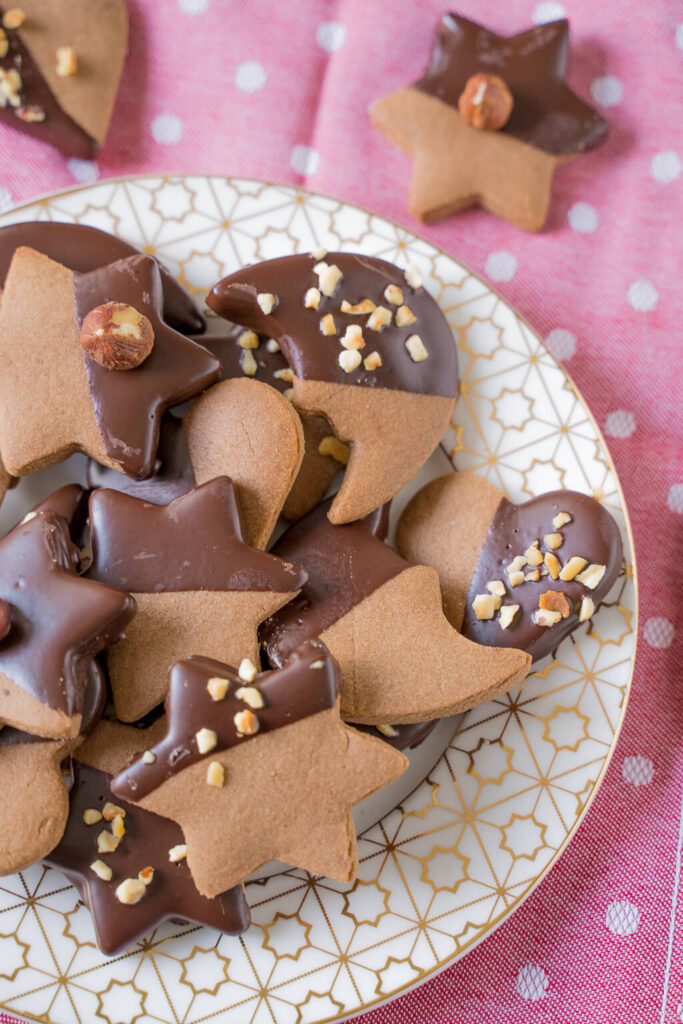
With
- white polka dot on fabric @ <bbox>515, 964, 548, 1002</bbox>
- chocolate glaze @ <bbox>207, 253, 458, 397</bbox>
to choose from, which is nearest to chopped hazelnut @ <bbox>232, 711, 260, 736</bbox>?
chocolate glaze @ <bbox>207, 253, 458, 397</bbox>

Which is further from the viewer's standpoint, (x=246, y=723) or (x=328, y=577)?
(x=328, y=577)

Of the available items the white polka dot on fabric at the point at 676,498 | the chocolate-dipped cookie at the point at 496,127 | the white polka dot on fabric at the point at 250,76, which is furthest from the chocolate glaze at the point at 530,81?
the white polka dot on fabric at the point at 676,498

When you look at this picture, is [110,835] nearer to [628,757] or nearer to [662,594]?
[628,757]

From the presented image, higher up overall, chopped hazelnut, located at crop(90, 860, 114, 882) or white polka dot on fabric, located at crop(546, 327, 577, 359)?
white polka dot on fabric, located at crop(546, 327, 577, 359)

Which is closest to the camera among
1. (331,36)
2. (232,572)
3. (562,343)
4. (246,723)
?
(246,723)

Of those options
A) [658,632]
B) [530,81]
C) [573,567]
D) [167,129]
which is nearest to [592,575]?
[573,567]

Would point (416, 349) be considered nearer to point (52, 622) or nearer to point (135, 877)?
point (52, 622)

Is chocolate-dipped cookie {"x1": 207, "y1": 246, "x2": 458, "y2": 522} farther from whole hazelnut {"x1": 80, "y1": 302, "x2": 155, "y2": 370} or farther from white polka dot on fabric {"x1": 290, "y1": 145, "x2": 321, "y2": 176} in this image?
white polka dot on fabric {"x1": 290, "y1": 145, "x2": 321, "y2": 176}
